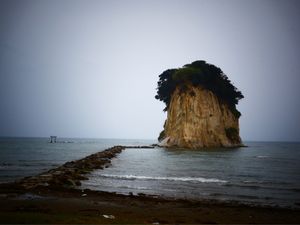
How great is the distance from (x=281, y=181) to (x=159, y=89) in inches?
3154

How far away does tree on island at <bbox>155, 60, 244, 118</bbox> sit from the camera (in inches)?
3529

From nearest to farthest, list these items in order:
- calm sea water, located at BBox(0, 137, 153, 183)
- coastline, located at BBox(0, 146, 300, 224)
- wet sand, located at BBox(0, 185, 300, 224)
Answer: wet sand, located at BBox(0, 185, 300, 224)
coastline, located at BBox(0, 146, 300, 224)
calm sea water, located at BBox(0, 137, 153, 183)

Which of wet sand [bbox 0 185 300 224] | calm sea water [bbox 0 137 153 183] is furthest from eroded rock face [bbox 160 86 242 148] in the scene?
wet sand [bbox 0 185 300 224]

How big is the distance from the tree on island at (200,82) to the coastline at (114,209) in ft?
247

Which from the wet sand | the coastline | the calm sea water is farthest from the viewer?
the calm sea water

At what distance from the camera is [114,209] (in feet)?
41.7

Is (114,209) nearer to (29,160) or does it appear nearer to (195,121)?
(29,160)

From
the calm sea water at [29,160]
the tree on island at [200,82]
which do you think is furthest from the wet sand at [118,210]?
the tree on island at [200,82]

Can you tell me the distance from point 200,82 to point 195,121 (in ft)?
39.0

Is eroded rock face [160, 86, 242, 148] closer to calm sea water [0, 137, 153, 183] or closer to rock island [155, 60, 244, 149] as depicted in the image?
rock island [155, 60, 244, 149]

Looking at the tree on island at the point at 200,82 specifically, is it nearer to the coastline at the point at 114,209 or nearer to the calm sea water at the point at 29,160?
the calm sea water at the point at 29,160

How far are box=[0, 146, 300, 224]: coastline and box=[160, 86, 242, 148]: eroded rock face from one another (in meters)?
72.8

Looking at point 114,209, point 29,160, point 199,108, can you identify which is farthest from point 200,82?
point 114,209

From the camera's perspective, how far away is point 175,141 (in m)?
90.6
